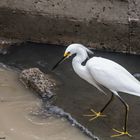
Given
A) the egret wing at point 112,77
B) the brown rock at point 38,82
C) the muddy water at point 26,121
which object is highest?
the egret wing at point 112,77

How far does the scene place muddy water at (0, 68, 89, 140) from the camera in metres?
6.11

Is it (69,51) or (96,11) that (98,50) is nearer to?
(96,11)

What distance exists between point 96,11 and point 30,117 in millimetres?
2510

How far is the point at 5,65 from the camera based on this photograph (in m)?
7.93

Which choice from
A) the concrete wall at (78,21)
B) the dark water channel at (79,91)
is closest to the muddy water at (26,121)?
the dark water channel at (79,91)

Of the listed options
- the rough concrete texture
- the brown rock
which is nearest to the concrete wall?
the rough concrete texture

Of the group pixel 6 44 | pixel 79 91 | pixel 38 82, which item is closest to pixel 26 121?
pixel 38 82

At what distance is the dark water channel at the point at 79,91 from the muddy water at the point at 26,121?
0.29m

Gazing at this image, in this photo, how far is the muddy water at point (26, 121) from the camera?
6.11 metres

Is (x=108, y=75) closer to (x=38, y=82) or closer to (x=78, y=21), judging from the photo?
(x=38, y=82)

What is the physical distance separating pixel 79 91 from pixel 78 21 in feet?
5.17

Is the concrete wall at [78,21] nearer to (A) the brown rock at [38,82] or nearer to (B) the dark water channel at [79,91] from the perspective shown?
(B) the dark water channel at [79,91]

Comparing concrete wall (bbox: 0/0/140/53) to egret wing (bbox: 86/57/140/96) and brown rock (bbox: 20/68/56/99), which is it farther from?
egret wing (bbox: 86/57/140/96)

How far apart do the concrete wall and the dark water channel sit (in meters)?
0.18
